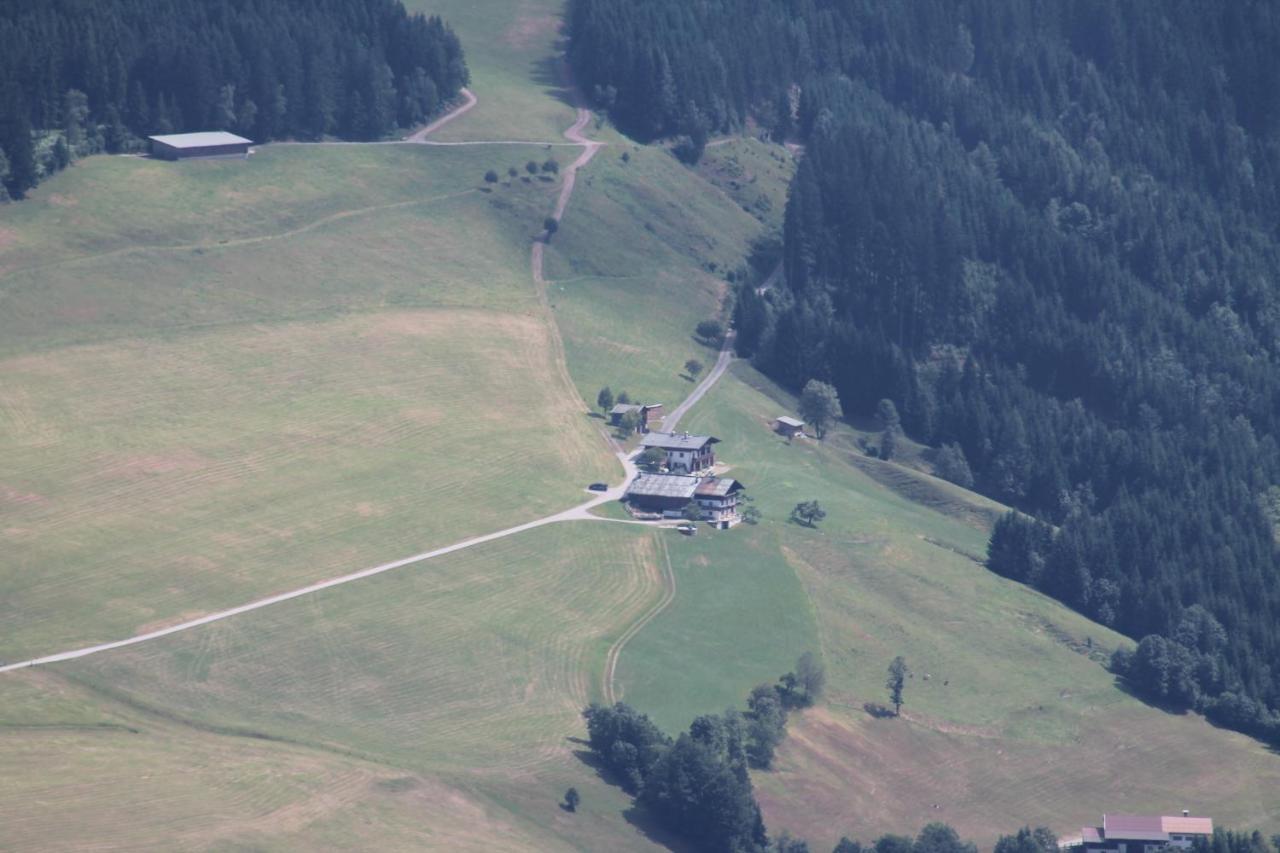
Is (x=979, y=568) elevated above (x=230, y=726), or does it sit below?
below

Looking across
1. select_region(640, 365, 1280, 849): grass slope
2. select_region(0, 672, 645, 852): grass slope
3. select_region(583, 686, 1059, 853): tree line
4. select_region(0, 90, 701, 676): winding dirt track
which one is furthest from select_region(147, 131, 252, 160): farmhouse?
select_region(583, 686, 1059, 853): tree line

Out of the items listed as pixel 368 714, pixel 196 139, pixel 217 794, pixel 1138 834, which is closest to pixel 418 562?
pixel 368 714

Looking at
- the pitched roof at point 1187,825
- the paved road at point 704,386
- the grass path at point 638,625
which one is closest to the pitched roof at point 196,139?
the paved road at point 704,386

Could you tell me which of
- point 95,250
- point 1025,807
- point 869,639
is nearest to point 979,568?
point 869,639

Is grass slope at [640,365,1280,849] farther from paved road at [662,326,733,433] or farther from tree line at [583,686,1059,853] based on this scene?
paved road at [662,326,733,433]

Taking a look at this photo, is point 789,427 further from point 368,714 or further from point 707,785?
point 368,714

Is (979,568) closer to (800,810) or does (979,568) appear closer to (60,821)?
(800,810)

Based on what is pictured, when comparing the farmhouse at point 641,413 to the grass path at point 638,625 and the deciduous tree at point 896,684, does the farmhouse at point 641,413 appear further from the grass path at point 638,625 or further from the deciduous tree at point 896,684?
the deciduous tree at point 896,684
